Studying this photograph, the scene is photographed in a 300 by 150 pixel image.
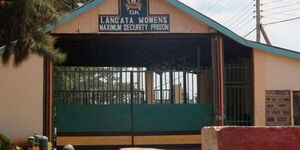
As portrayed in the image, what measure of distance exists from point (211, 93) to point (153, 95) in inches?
65.7

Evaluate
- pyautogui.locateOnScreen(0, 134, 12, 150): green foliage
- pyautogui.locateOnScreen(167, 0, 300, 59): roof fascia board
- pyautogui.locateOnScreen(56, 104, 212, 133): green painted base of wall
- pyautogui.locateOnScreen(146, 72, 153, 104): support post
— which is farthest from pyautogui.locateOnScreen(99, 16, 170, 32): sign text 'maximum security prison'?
pyautogui.locateOnScreen(0, 134, 12, 150): green foliage

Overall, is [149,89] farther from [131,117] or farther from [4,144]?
[4,144]

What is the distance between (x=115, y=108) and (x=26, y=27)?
4712mm

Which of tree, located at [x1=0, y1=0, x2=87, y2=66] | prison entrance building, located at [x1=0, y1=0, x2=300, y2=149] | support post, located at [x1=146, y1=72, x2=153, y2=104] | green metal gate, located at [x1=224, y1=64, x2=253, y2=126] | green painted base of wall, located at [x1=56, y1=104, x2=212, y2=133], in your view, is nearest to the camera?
tree, located at [x1=0, y1=0, x2=87, y2=66]

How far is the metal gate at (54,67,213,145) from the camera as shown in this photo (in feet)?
48.6

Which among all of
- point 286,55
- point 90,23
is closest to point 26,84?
point 90,23

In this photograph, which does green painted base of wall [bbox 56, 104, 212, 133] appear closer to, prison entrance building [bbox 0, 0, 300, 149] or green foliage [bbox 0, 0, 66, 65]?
prison entrance building [bbox 0, 0, 300, 149]

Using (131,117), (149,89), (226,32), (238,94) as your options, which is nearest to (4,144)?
(131,117)

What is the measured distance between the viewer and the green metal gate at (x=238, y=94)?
15.0 metres

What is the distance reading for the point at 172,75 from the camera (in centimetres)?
1595

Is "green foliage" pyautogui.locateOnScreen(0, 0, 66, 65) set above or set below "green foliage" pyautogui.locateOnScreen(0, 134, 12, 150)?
above

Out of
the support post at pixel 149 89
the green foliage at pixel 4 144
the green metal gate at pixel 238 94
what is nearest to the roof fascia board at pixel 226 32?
the green metal gate at pixel 238 94

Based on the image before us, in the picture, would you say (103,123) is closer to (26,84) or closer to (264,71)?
(26,84)

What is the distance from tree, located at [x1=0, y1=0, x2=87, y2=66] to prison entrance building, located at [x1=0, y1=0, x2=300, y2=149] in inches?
100
